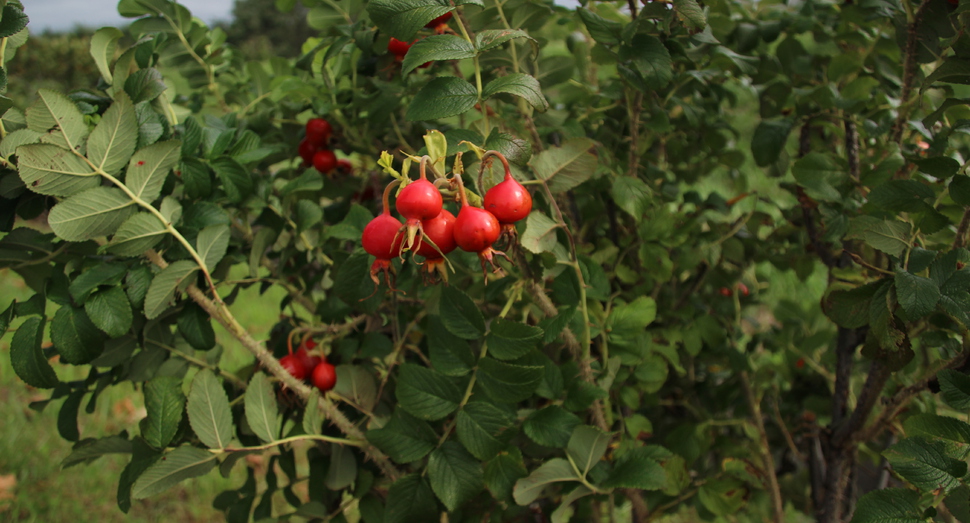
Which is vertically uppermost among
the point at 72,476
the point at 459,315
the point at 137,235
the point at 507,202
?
the point at 507,202

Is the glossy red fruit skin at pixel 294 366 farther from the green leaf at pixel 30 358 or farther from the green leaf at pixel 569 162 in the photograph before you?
the green leaf at pixel 569 162

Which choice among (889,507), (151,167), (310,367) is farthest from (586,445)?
(151,167)

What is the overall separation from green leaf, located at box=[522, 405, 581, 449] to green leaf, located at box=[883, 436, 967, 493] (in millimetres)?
387

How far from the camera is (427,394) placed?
891mm

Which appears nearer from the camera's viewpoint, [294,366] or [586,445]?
[586,445]

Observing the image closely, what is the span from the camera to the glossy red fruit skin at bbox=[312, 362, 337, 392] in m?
1.03

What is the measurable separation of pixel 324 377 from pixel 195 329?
0.21m

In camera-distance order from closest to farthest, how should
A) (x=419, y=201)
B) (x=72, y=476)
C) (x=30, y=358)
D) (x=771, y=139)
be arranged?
(x=419, y=201) → (x=30, y=358) → (x=771, y=139) → (x=72, y=476)

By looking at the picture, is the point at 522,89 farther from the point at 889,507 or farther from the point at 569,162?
the point at 889,507

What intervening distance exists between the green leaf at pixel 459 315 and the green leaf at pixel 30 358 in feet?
1.77

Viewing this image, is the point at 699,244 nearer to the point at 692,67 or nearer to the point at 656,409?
the point at 692,67

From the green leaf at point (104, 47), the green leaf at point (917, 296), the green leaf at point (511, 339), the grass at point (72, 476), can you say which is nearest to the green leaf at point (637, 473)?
the green leaf at point (511, 339)

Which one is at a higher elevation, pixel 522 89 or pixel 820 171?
pixel 522 89

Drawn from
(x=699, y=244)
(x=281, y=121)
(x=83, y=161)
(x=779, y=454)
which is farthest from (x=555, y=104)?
(x=779, y=454)
